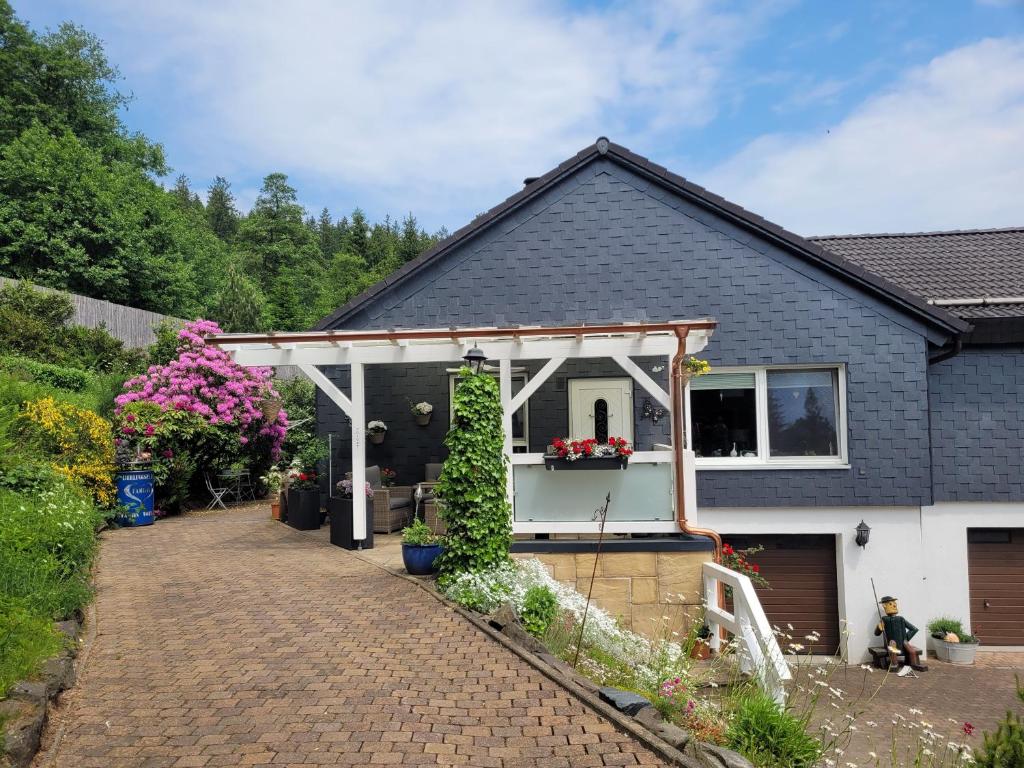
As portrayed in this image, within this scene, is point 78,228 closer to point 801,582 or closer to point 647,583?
point 647,583

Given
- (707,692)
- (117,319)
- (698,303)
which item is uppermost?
(117,319)

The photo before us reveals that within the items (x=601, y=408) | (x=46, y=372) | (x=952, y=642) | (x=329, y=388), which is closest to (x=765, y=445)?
(x=601, y=408)

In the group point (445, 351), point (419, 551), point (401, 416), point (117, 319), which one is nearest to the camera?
point (419, 551)

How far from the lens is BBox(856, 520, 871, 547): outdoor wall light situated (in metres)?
10.2

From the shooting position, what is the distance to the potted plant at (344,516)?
29.9 feet

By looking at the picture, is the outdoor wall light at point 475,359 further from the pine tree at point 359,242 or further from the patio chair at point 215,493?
the pine tree at point 359,242

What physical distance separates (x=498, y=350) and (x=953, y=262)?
910 cm

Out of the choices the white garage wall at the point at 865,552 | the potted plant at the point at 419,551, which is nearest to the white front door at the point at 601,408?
the white garage wall at the point at 865,552

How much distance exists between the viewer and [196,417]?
12562 mm

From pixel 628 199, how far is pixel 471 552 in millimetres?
6742

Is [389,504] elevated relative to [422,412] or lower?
lower

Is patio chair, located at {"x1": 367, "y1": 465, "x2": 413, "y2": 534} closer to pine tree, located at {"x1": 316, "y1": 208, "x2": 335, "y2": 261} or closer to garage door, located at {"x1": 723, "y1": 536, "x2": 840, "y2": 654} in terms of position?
garage door, located at {"x1": 723, "y1": 536, "x2": 840, "y2": 654}

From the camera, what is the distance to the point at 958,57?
4875mm

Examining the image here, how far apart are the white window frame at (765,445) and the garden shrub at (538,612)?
4.93 m
